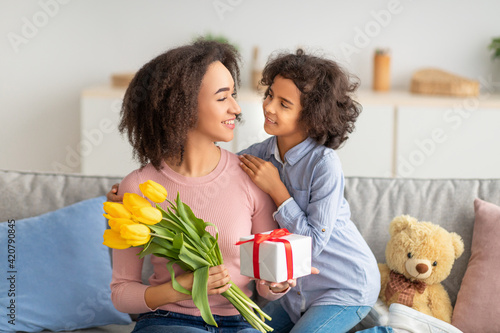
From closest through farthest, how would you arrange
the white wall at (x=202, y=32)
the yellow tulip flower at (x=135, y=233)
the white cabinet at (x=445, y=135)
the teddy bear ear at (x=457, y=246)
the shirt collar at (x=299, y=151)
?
the yellow tulip flower at (x=135, y=233), the shirt collar at (x=299, y=151), the teddy bear ear at (x=457, y=246), the white cabinet at (x=445, y=135), the white wall at (x=202, y=32)

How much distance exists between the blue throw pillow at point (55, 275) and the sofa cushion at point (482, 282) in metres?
1.05

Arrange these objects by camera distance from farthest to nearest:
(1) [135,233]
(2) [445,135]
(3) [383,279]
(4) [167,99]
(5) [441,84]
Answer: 1. (5) [441,84]
2. (2) [445,135]
3. (3) [383,279]
4. (4) [167,99]
5. (1) [135,233]

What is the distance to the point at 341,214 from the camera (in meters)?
1.63

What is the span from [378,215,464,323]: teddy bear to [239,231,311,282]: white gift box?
1.74 feet

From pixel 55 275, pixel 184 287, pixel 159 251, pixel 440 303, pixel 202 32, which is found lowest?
A: pixel 440 303

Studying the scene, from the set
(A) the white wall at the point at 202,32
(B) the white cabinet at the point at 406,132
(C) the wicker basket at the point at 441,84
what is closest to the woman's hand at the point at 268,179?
(B) the white cabinet at the point at 406,132

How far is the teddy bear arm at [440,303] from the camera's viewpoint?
1.79 metres

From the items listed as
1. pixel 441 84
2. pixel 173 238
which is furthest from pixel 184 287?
pixel 441 84

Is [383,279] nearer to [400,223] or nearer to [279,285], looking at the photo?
[400,223]

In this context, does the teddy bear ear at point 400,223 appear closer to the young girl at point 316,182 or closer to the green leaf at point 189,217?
the young girl at point 316,182

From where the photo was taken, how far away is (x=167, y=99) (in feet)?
4.91

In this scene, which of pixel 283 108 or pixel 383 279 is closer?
pixel 283 108

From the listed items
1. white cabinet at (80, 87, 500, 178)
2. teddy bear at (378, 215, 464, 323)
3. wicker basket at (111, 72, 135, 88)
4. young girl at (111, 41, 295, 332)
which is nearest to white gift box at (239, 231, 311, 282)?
young girl at (111, 41, 295, 332)

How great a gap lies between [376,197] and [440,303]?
41cm
